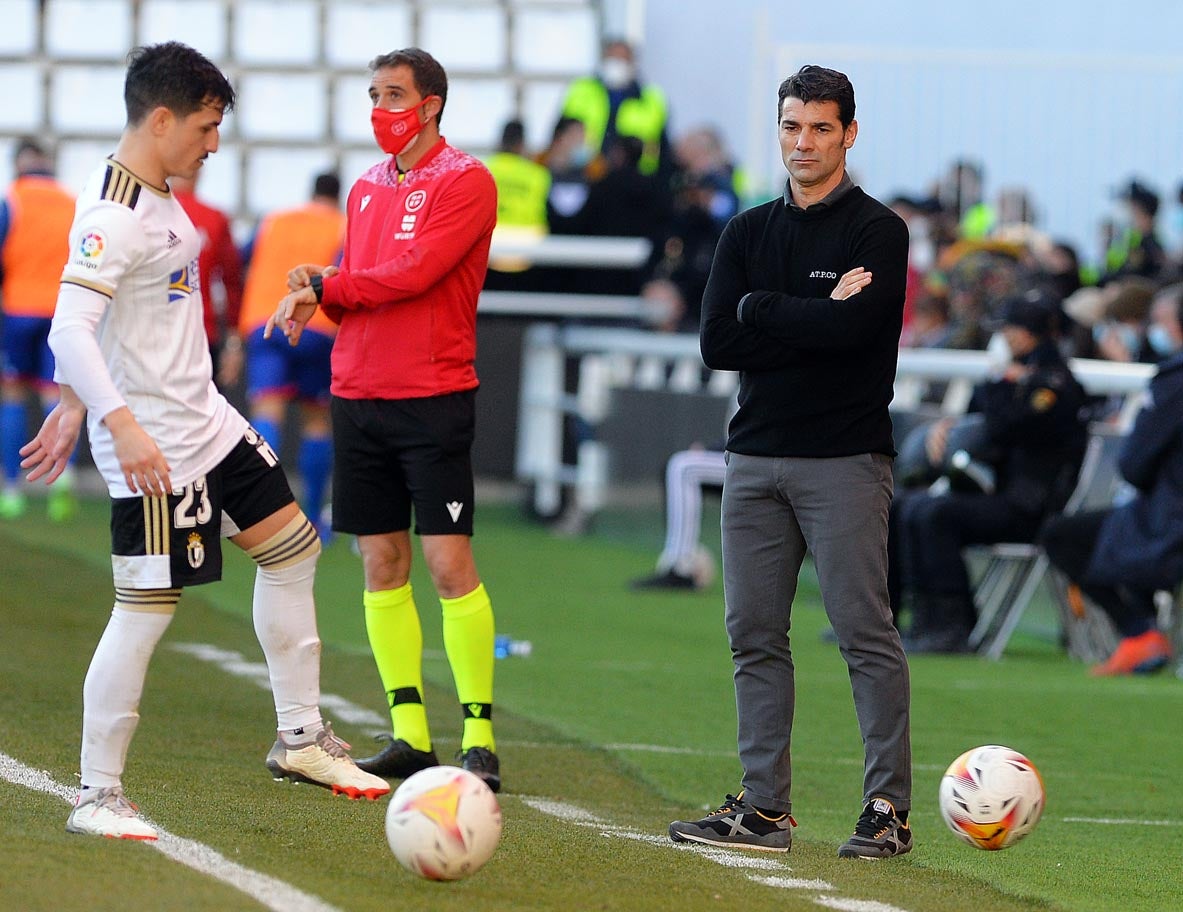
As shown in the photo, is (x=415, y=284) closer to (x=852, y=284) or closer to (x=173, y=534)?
(x=173, y=534)

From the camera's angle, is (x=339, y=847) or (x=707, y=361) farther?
(x=707, y=361)

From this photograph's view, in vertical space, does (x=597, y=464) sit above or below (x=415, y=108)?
below

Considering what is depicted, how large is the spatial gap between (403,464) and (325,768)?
934mm

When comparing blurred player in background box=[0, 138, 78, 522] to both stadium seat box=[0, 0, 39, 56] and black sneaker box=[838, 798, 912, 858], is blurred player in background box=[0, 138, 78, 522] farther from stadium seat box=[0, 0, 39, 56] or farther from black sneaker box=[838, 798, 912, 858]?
black sneaker box=[838, 798, 912, 858]

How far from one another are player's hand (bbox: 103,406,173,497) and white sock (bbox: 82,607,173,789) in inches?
14.2

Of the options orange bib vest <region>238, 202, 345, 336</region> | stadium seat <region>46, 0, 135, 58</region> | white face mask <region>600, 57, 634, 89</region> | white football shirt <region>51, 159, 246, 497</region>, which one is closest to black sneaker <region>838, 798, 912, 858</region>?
white football shirt <region>51, 159, 246, 497</region>

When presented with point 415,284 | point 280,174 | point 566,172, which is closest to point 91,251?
point 415,284

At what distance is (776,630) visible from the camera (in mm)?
5094

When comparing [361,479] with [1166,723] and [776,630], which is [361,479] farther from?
[1166,723]

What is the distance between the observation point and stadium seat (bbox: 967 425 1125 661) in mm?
9852

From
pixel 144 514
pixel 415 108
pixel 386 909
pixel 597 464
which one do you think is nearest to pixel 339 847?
pixel 386 909

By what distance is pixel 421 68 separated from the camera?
5863 mm

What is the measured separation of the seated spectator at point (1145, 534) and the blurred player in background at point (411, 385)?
13.7 feet

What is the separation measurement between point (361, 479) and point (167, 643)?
305cm
